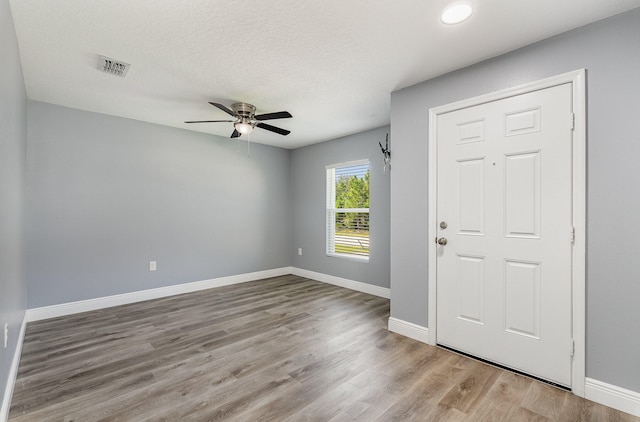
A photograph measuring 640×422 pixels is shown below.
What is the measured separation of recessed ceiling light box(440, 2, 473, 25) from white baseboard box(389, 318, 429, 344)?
2530 mm

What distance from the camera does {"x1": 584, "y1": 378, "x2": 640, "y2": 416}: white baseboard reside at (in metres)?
1.77

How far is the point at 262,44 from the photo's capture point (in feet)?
7.25

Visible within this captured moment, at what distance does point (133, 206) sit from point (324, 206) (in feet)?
9.66

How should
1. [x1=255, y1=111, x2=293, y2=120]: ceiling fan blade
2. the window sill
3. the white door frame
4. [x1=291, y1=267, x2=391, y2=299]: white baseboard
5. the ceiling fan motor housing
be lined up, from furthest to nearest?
the window sill
[x1=291, y1=267, x2=391, y2=299]: white baseboard
the ceiling fan motor housing
[x1=255, y1=111, x2=293, y2=120]: ceiling fan blade
the white door frame

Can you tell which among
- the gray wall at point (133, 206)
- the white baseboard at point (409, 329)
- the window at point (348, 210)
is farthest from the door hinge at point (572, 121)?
the gray wall at point (133, 206)

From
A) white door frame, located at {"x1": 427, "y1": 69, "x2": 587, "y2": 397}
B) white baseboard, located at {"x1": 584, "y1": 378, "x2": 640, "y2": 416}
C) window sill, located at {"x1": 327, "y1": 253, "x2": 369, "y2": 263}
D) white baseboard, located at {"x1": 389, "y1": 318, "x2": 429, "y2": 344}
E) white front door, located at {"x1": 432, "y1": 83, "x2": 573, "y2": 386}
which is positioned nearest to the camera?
white baseboard, located at {"x1": 584, "y1": 378, "x2": 640, "y2": 416}

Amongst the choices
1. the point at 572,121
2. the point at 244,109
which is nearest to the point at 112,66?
the point at 244,109

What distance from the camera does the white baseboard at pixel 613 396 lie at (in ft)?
5.81

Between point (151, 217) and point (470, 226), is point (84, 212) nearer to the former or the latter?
point (151, 217)

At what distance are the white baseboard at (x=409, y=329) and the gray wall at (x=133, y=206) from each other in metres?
3.01

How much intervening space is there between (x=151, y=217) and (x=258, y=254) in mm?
1891

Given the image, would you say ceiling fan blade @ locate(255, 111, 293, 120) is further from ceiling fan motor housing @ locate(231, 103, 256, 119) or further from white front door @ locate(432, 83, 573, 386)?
white front door @ locate(432, 83, 573, 386)

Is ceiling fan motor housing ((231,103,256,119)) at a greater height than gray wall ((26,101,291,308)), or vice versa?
Answer: ceiling fan motor housing ((231,103,256,119))

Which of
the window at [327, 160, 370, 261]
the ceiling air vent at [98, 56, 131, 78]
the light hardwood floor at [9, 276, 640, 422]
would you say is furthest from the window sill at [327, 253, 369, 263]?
the ceiling air vent at [98, 56, 131, 78]
